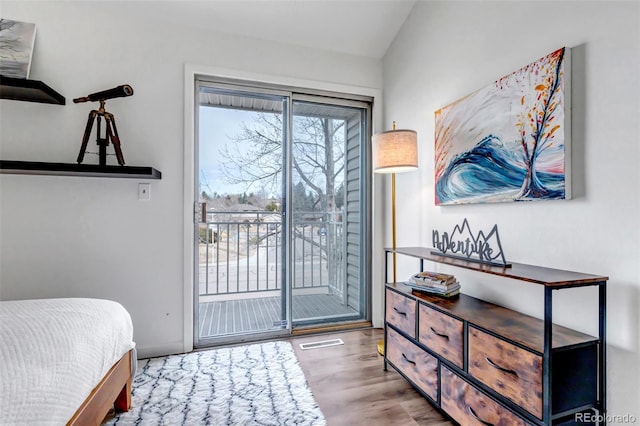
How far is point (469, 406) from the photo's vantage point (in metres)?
1.53

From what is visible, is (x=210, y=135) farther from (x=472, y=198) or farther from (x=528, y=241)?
(x=528, y=241)

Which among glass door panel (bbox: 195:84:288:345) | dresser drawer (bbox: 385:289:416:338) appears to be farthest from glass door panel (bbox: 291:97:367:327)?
dresser drawer (bbox: 385:289:416:338)

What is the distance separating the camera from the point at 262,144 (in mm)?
2889

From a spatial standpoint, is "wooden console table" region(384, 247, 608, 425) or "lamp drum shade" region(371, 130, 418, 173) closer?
"wooden console table" region(384, 247, 608, 425)

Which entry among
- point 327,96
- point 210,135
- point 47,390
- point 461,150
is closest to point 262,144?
point 210,135

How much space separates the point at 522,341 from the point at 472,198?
94cm

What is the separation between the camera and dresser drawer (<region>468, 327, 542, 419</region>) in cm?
123

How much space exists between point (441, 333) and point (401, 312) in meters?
0.37

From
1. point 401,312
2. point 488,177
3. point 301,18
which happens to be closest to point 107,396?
point 401,312

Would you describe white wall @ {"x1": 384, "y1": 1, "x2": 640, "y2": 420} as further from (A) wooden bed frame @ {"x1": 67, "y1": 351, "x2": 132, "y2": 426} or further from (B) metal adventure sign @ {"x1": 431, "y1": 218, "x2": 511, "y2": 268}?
(A) wooden bed frame @ {"x1": 67, "y1": 351, "x2": 132, "y2": 426}

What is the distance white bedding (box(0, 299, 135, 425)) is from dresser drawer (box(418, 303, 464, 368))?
1.63 metres

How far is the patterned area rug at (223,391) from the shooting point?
170 centimetres

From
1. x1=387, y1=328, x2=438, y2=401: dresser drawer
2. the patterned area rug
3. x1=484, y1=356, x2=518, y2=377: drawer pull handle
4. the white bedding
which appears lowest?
the patterned area rug

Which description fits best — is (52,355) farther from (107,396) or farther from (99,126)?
(99,126)
